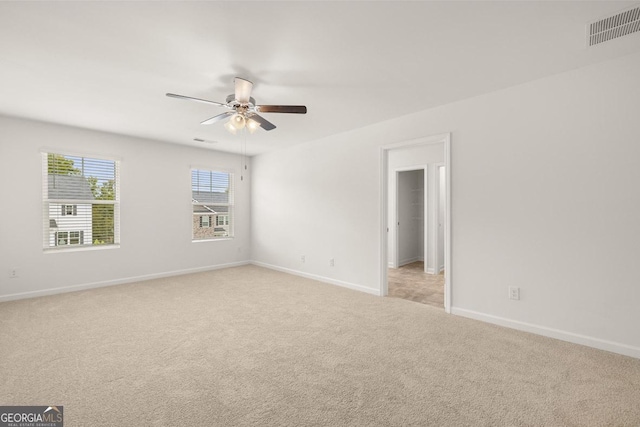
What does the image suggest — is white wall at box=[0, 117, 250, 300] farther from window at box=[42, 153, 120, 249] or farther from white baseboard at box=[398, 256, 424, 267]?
white baseboard at box=[398, 256, 424, 267]

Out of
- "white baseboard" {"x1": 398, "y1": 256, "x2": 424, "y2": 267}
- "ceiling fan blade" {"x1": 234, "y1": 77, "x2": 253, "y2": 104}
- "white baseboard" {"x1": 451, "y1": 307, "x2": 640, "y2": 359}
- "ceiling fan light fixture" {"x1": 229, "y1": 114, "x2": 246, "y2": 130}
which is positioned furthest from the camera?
"white baseboard" {"x1": 398, "y1": 256, "x2": 424, "y2": 267}

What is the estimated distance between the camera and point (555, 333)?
2.83 m

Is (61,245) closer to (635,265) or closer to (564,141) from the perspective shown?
(564,141)

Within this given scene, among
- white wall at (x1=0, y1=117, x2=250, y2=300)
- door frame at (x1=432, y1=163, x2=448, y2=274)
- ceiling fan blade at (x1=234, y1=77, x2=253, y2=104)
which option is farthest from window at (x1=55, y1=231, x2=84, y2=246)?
door frame at (x1=432, y1=163, x2=448, y2=274)

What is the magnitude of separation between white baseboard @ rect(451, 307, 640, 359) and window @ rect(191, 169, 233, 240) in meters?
4.87

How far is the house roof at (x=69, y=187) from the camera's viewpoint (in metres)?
4.47

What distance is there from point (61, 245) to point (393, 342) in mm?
5094

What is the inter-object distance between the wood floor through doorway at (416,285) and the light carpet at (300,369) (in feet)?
1.61

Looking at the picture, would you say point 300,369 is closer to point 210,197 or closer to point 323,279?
point 323,279

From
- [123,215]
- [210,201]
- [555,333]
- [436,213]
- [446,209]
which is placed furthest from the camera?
[210,201]

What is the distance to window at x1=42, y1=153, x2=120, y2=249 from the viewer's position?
4.45 metres

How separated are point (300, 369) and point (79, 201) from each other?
4585mm

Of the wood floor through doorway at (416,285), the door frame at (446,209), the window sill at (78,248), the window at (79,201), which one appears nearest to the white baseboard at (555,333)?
the door frame at (446,209)

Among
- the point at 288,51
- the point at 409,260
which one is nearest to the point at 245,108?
the point at 288,51
